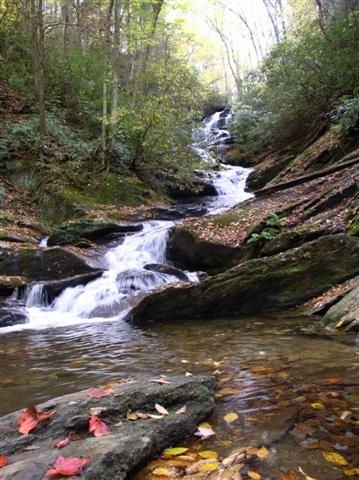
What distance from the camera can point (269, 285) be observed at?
711 cm

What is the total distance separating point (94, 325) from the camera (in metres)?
7.63

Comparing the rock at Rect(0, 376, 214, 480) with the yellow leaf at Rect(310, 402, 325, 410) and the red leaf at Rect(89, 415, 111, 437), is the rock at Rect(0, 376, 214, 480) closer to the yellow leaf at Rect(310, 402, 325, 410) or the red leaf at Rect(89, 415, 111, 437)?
the red leaf at Rect(89, 415, 111, 437)

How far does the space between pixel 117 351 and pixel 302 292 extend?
3.42 metres

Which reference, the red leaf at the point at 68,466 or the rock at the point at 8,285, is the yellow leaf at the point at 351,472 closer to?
the red leaf at the point at 68,466

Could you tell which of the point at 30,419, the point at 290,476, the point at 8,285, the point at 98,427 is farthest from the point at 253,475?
the point at 8,285

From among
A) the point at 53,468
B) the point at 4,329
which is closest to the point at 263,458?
the point at 53,468

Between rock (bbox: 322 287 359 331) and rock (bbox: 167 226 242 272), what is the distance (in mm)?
4022

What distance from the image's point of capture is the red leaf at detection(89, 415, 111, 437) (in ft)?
7.66

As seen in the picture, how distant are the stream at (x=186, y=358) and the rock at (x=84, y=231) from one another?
11.0 feet

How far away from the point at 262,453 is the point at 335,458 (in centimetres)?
39

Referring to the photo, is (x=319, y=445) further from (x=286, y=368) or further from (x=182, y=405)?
(x=286, y=368)

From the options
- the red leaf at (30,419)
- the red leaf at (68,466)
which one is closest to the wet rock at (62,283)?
the red leaf at (30,419)

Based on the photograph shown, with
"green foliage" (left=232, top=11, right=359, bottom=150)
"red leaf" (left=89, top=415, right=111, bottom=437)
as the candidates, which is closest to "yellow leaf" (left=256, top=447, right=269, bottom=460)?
"red leaf" (left=89, top=415, right=111, bottom=437)

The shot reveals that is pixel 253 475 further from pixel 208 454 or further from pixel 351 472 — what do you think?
pixel 351 472
